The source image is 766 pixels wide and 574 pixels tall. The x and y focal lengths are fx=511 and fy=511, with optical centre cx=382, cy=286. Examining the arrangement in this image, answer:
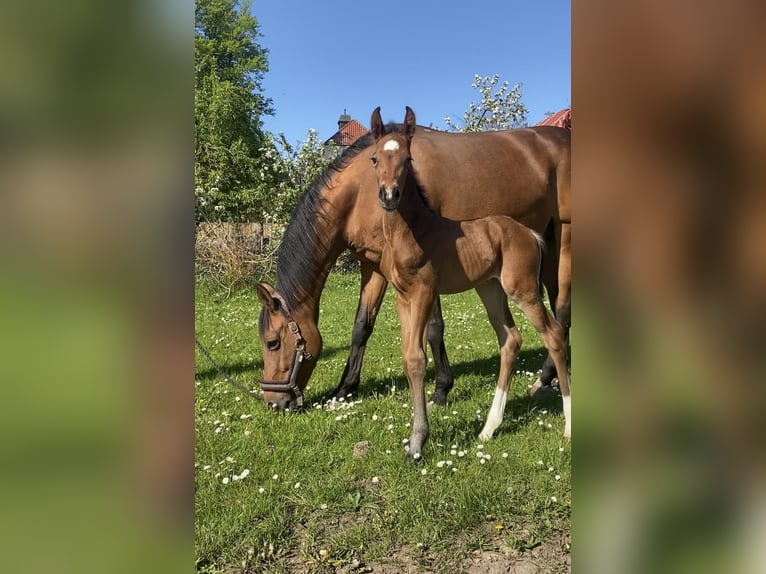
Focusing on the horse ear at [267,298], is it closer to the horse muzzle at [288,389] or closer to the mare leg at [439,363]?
the horse muzzle at [288,389]

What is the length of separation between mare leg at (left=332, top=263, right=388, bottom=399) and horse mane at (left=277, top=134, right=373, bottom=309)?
0.76 metres

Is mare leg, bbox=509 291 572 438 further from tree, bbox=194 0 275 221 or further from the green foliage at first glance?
the green foliage

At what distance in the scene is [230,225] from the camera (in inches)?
460

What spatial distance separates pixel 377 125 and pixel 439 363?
238cm

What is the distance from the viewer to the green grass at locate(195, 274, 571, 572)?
2.35 meters

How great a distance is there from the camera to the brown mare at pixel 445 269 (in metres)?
3.17

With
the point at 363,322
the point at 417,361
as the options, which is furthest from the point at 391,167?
the point at 363,322

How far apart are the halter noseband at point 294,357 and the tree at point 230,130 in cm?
223

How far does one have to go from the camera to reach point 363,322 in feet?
16.1

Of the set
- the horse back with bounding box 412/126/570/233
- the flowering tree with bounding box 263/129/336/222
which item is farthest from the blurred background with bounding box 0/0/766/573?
the flowering tree with bounding box 263/129/336/222
